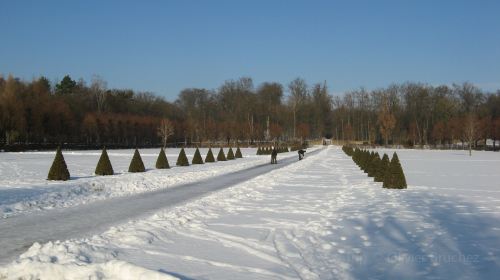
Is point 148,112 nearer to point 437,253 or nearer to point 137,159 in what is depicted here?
point 137,159

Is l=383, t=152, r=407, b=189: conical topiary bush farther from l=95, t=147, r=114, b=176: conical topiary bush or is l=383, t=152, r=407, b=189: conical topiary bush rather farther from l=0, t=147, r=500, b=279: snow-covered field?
l=95, t=147, r=114, b=176: conical topiary bush

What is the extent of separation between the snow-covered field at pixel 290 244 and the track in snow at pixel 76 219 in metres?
0.89

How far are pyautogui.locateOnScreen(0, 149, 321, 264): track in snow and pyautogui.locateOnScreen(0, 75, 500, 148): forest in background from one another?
213 feet

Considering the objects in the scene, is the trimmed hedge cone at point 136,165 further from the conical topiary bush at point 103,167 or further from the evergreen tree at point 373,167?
the evergreen tree at point 373,167

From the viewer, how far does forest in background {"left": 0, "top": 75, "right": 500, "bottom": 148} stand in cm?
8450

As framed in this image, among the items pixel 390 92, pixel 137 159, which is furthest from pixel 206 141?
pixel 137 159

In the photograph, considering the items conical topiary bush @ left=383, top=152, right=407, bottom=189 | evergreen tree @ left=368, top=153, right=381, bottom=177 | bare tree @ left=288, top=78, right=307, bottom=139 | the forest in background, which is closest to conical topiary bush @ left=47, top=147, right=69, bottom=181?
conical topiary bush @ left=383, top=152, right=407, bottom=189

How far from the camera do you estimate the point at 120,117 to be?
92438 millimetres

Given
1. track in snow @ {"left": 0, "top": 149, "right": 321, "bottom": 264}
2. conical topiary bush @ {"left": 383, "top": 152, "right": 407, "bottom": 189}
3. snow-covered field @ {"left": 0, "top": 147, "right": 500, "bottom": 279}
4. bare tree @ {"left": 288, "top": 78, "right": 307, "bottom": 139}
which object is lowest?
track in snow @ {"left": 0, "top": 149, "right": 321, "bottom": 264}

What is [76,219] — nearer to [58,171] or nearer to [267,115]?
[58,171]

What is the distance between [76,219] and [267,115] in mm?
100656

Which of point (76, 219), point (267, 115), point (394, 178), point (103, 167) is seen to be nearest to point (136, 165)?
point (103, 167)

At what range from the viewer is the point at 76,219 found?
1102cm

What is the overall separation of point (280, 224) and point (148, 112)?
116581mm
